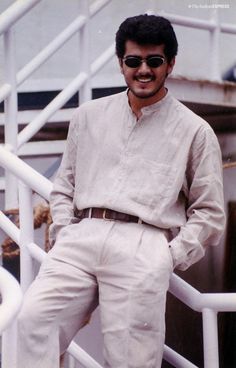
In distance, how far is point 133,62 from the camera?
5.82 ft

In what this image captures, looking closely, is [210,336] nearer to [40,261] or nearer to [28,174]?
[40,261]

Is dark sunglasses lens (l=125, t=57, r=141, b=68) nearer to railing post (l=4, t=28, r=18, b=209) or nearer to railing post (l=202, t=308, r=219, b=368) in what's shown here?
railing post (l=202, t=308, r=219, b=368)

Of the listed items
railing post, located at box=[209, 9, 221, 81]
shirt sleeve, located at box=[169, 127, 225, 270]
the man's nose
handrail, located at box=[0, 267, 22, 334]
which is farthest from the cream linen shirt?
railing post, located at box=[209, 9, 221, 81]

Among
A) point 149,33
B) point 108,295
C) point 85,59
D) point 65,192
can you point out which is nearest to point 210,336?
point 108,295

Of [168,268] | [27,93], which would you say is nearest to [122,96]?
[168,268]

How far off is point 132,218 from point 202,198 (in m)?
0.20

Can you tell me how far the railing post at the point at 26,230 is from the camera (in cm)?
208

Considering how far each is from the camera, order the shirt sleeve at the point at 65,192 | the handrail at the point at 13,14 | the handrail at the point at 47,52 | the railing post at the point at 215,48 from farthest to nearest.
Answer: the railing post at the point at 215,48, the handrail at the point at 47,52, the handrail at the point at 13,14, the shirt sleeve at the point at 65,192

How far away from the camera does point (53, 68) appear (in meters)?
4.13

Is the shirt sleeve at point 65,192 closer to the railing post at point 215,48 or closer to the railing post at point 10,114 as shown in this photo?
the railing post at point 10,114

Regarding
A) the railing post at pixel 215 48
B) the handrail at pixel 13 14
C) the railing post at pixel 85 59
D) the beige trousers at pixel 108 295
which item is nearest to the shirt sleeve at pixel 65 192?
the beige trousers at pixel 108 295

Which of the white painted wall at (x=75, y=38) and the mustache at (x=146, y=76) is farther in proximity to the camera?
the white painted wall at (x=75, y=38)

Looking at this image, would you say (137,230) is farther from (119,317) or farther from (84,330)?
(84,330)

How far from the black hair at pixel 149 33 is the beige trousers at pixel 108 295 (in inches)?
19.6
